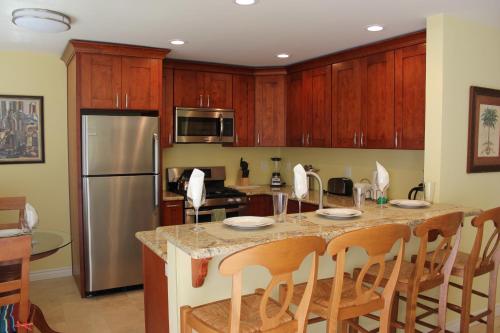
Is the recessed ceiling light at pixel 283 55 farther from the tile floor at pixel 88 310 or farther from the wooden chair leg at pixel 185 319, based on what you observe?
the wooden chair leg at pixel 185 319

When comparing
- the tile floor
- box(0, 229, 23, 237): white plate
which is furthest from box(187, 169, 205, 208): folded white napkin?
the tile floor

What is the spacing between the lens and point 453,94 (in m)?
3.21

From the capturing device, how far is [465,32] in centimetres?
325

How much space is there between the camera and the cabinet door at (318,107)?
459 cm

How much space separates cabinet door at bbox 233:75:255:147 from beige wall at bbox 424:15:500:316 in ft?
7.95

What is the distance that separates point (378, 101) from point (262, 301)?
110 inches

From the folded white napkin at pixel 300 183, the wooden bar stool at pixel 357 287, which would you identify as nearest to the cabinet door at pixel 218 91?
the folded white napkin at pixel 300 183

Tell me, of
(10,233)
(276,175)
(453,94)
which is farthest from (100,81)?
(453,94)

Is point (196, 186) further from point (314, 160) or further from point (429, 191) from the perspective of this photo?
point (314, 160)

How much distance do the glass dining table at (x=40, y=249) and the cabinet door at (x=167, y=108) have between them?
1877 mm

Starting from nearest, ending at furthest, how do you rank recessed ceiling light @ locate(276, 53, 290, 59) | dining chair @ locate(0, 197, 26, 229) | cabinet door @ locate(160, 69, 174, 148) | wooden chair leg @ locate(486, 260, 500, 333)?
wooden chair leg @ locate(486, 260, 500, 333) → dining chair @ locate(0, 197, 26, 229) → recessed ceiling light @ locate(276, 53, 290, 59) → cabinet door @ locate(160, 69, 174, 148)

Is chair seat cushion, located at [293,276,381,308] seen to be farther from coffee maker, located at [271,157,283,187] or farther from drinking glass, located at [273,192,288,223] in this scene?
coffee maker, located at [271,157,283,187]

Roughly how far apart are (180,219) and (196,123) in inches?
44.2

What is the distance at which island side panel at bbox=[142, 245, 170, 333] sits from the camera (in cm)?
242
